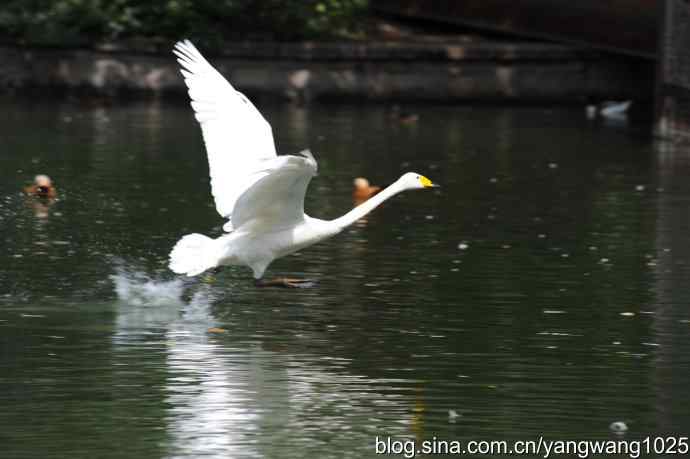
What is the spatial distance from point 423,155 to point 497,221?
4.59m

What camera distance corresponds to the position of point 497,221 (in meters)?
13.8

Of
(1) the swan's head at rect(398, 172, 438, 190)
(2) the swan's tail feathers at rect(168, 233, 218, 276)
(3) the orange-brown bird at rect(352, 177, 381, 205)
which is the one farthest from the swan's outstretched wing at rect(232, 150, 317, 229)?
(3) the orange-brown bird at rect(352, 177, 381, 205)

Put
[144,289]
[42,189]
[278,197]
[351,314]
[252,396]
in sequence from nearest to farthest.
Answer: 1. [252,396]
2. [278,197]
3. [351,314]
4. [144,289]
5. [42,189]

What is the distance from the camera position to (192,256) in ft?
31.7

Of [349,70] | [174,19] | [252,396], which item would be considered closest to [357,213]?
[252,396]

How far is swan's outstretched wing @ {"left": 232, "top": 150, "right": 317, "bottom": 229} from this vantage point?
8.73m

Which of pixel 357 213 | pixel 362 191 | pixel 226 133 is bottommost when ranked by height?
pixel 362 191

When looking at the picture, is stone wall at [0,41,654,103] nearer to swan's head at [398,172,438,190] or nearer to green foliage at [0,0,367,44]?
green foliage at [0,0,367,44]

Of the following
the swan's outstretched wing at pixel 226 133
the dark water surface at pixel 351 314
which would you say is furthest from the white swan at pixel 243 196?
the dark water surface at pixel 351 314

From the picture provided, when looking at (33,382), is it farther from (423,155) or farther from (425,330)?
(423,155)

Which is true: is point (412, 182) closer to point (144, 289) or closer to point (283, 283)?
point (283, 283)

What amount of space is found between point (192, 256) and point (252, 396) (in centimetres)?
189

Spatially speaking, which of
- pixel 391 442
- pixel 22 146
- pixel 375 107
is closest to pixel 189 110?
pixel 375 107

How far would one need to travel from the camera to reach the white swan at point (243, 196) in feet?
31.4
